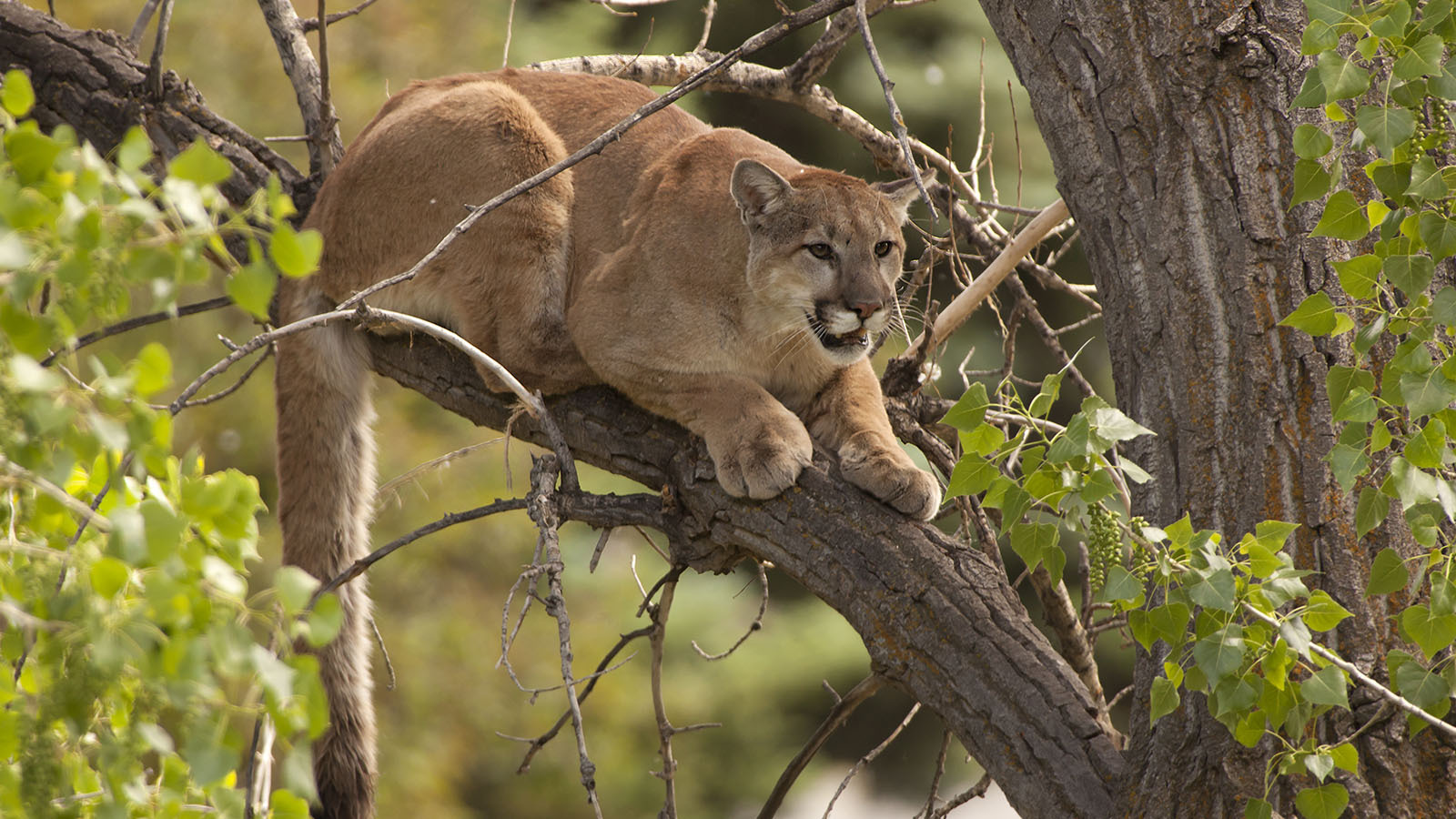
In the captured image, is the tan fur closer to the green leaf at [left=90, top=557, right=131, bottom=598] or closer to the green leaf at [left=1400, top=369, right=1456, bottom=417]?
the green leaf at [left=1400, top=369, right=1456, bottom=417]

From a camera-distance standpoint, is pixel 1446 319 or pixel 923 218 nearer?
pixel 1446 319

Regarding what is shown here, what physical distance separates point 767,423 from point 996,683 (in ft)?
3.19

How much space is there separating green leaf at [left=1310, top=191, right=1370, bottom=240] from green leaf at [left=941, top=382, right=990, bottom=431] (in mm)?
528

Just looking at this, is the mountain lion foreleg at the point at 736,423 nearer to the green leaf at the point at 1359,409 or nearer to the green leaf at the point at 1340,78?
the green leaf at the point at 1359,409

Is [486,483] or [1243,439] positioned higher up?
[486,483]

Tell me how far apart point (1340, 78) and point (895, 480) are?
150 centimetres

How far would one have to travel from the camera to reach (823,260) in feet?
11.4

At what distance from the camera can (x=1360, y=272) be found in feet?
5.67

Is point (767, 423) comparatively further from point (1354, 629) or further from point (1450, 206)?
point (1450, 206)

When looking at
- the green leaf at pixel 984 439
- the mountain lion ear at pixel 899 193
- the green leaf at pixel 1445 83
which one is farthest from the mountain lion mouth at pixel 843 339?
the green leaf at pixel 1445 83

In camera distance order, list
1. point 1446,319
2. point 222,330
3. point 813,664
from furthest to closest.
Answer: point 813,664
point 222,330
point 1446,319

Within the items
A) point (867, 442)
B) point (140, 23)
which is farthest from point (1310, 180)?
point (140, 23)

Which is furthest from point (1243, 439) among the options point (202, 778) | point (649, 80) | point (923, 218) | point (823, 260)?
point (923, 218)

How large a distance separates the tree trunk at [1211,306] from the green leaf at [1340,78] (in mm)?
695
